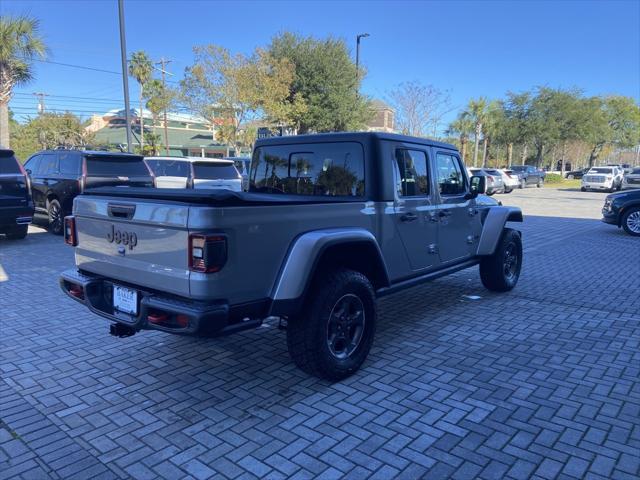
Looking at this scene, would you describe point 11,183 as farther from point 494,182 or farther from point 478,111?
point 478,111

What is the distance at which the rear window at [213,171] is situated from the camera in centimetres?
1327

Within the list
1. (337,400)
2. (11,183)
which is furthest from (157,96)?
(337,400)

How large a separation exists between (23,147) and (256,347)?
1859 inches

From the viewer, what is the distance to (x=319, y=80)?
99.2 ft

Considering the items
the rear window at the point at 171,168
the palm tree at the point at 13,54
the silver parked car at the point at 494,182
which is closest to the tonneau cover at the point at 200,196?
the rear window at the point at 171,168

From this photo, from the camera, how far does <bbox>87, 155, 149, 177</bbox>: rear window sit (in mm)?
10102

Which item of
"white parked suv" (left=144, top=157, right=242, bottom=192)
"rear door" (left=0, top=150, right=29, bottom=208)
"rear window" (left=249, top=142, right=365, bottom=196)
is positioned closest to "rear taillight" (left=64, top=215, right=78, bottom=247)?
"rear window" (left=249, top=142, right=365, bottom=196)

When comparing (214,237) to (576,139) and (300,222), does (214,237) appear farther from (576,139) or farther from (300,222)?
(576,139)

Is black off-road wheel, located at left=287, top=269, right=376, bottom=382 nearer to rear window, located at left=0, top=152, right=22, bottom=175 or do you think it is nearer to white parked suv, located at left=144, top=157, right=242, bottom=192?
rear window, located at left=0, top=152, right=22, bottom=175

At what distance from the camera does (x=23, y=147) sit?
42.8 m

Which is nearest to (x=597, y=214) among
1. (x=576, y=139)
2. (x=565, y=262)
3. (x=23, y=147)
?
(x=565, y=262)

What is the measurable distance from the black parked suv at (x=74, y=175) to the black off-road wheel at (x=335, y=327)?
7.80 metres

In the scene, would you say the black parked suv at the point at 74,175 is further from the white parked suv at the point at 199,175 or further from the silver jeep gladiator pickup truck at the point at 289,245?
the silver jeep gladiator pickup truck at the point at 289,245

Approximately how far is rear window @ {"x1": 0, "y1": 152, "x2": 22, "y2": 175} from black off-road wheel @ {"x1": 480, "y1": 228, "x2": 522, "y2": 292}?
28.3 ft
